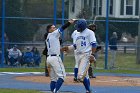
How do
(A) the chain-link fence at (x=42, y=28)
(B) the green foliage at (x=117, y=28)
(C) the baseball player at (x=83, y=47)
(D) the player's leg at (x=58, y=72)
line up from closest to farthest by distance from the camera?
(D) the player's leg at (x=58, y=72)
(C) the baseball player at (x=83, y=47)
(A) the chain-link fence at (x=42, y=28)
(B) the green foliage at (x=117, y=28)

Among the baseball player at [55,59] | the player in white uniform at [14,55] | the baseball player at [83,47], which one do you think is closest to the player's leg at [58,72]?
the baseball player at [55,59]

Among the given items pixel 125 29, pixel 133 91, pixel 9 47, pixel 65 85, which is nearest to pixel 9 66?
pixel 9 47

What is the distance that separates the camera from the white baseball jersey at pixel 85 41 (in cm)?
1519

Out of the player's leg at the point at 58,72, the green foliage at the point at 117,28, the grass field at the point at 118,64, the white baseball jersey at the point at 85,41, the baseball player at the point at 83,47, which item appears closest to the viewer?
the player's leg at the point at 58,72

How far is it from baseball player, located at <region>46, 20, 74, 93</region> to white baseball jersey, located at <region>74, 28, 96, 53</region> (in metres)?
0.60

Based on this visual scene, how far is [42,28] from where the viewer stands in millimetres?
30406

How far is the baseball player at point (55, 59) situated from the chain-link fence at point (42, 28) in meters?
13.5

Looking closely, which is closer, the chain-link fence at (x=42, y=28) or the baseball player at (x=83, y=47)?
the baseball player at (x=83, y=47)

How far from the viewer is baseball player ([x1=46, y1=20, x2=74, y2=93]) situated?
15.0 meters

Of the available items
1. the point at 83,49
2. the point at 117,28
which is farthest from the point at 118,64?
the point at 83,49

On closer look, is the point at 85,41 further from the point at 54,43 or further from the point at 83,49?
the point at 54,43

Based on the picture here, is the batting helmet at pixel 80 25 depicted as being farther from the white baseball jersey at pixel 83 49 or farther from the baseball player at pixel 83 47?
the white baseball jersey at pixel 83 49

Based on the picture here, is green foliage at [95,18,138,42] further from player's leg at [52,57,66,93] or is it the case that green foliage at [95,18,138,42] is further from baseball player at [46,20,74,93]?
player's leg at [52,57,66,93]

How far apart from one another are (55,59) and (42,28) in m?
15.5
